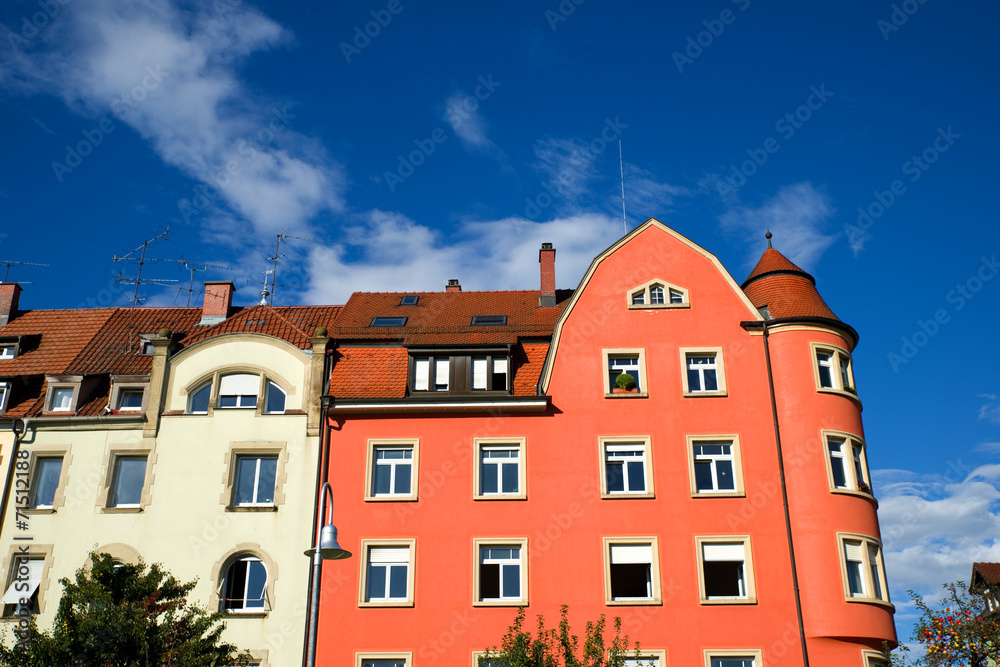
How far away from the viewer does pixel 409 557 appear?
96.7ft

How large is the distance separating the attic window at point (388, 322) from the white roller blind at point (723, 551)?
43.3 feet

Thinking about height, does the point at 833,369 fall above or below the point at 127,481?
above

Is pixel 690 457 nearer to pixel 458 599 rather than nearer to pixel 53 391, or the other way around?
pixel 458 599

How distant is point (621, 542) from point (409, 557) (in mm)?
6403

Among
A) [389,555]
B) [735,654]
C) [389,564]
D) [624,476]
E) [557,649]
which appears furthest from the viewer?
[624,476]

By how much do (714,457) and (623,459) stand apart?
2.85 metres

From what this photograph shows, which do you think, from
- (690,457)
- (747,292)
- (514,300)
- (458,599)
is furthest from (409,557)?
(747,292)

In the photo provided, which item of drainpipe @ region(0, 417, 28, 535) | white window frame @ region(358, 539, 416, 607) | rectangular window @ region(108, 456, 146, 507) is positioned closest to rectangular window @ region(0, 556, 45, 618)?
drainpipe @ region(0, 417, 28, 535)

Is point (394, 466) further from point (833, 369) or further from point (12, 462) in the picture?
point (833, 369)

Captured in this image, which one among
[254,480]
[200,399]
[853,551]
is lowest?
[853,551]

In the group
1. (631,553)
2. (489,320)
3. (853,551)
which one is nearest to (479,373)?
(489,320)

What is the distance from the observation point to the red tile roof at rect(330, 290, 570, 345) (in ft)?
109

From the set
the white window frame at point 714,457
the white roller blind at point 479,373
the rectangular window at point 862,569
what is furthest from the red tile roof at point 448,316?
the rectangular window at point 862,569

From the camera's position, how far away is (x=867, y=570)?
28.7 metres
